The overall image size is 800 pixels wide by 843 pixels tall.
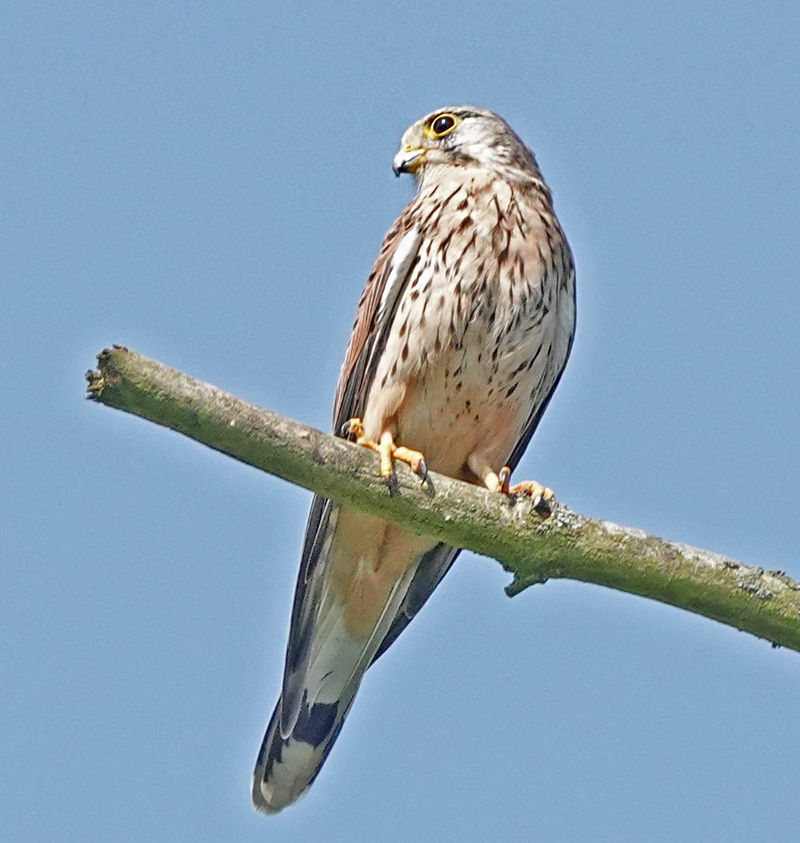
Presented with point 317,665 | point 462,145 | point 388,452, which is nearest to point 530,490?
point 388,452

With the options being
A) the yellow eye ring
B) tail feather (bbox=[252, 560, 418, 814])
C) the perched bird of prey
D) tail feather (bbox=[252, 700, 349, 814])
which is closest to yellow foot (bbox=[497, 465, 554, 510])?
the perched bird of prey

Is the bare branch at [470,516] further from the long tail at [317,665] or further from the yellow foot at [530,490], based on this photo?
the long tail at [317,665]

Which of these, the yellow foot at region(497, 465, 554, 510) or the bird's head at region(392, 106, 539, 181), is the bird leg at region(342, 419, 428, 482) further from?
the bird's head at region(392, 106, 539, 181)

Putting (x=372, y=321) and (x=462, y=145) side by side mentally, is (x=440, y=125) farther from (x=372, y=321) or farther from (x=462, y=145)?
(x=372, y=321)

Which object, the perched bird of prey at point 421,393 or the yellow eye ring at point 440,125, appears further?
the yellow eye ring at point 440,125

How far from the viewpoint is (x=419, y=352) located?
5566mm

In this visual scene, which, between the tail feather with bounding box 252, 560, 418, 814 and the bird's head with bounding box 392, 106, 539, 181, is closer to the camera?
the tail feather with bounding box 252, 560, 418, 814

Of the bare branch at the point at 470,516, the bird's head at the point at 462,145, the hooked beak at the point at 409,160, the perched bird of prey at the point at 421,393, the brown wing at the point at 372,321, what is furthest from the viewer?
the hooked beak at the point at 409,160

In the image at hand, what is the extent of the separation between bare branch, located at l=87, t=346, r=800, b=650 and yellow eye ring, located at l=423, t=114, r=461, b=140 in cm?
287

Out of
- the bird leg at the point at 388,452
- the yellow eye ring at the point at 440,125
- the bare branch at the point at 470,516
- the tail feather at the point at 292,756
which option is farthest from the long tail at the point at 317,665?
the yellow eye ring at the point at 440,125

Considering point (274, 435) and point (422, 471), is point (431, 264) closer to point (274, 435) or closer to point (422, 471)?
point (422, 471)

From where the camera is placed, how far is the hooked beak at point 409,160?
6879 mm

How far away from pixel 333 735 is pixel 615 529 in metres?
2.25

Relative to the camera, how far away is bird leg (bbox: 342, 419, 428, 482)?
451 centimetres
